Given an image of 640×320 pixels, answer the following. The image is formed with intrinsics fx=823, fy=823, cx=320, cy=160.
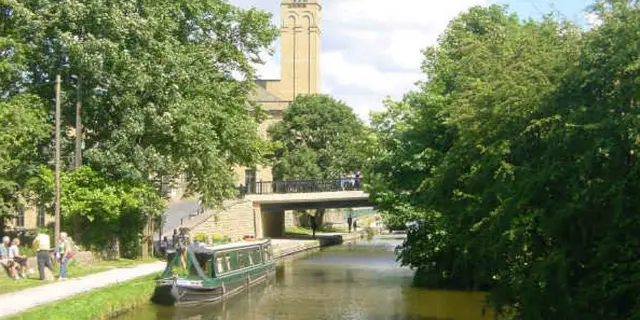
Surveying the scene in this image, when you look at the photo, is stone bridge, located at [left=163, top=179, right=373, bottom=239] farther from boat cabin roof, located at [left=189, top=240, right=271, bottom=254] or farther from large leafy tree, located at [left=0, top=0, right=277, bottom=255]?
large leafy tree, located at [left=0, top=0, right=277, bottom=255]

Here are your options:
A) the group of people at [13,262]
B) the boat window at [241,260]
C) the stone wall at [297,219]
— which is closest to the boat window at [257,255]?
the boat window at [241,260]

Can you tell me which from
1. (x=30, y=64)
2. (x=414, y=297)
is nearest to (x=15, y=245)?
(x=30, y=64)

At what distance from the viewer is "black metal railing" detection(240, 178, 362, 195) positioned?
173 ft

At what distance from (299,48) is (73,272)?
67.3m

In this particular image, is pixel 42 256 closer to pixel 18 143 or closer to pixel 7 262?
pixel 7 262

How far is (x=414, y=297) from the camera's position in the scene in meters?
25.2

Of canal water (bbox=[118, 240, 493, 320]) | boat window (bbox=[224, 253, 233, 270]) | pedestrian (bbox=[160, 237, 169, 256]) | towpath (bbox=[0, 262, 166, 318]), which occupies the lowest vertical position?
canal water (bbox=[118, 240, 493, 320])

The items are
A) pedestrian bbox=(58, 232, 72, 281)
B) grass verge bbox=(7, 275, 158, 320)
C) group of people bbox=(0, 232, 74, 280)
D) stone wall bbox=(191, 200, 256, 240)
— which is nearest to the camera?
grass verge bbox=(7, 275, 158, 320)

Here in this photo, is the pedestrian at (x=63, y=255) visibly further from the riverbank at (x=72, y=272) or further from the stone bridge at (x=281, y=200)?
the stone bridge at (x=281, y=200)

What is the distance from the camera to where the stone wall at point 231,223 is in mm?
42656

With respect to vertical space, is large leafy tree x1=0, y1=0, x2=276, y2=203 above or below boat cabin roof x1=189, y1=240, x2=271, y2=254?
above

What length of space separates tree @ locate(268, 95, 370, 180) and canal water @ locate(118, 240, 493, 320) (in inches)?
1012

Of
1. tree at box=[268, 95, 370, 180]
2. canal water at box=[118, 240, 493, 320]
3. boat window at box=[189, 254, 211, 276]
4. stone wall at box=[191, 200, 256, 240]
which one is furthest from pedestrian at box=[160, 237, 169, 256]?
tree at box=[268, 95, 370, 180]

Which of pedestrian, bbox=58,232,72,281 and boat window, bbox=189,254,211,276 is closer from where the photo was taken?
pedestrian, bbox=58,232,72,281
